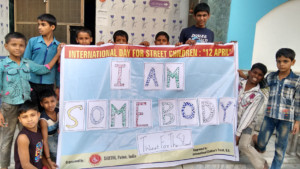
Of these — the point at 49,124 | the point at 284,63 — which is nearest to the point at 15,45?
the point at 49,124

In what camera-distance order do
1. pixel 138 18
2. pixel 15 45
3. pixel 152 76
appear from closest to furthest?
pixel 15 45, pixel 152 76, pixel 138 18

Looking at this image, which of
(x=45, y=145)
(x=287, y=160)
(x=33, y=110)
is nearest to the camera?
(x=33, y=110)

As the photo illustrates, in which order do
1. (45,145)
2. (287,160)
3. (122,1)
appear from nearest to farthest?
(45,145) < (287,160) < (122,1)

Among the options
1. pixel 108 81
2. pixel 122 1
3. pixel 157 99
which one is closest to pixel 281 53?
pixel 157 99

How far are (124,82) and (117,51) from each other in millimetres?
362

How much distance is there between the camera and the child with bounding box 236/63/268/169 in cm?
263

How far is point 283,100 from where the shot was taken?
2.57 meters

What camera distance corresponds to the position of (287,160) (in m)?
3.23

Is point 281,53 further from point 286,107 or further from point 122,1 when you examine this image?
point 122,1

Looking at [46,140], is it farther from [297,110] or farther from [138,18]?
[138,18]

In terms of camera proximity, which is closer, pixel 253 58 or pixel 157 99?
pixel 157 99

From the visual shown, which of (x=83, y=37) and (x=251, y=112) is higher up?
(x=83, y=37)

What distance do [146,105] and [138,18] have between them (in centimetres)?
276

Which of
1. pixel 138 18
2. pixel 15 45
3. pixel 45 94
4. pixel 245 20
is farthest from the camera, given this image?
pixel 138 18
